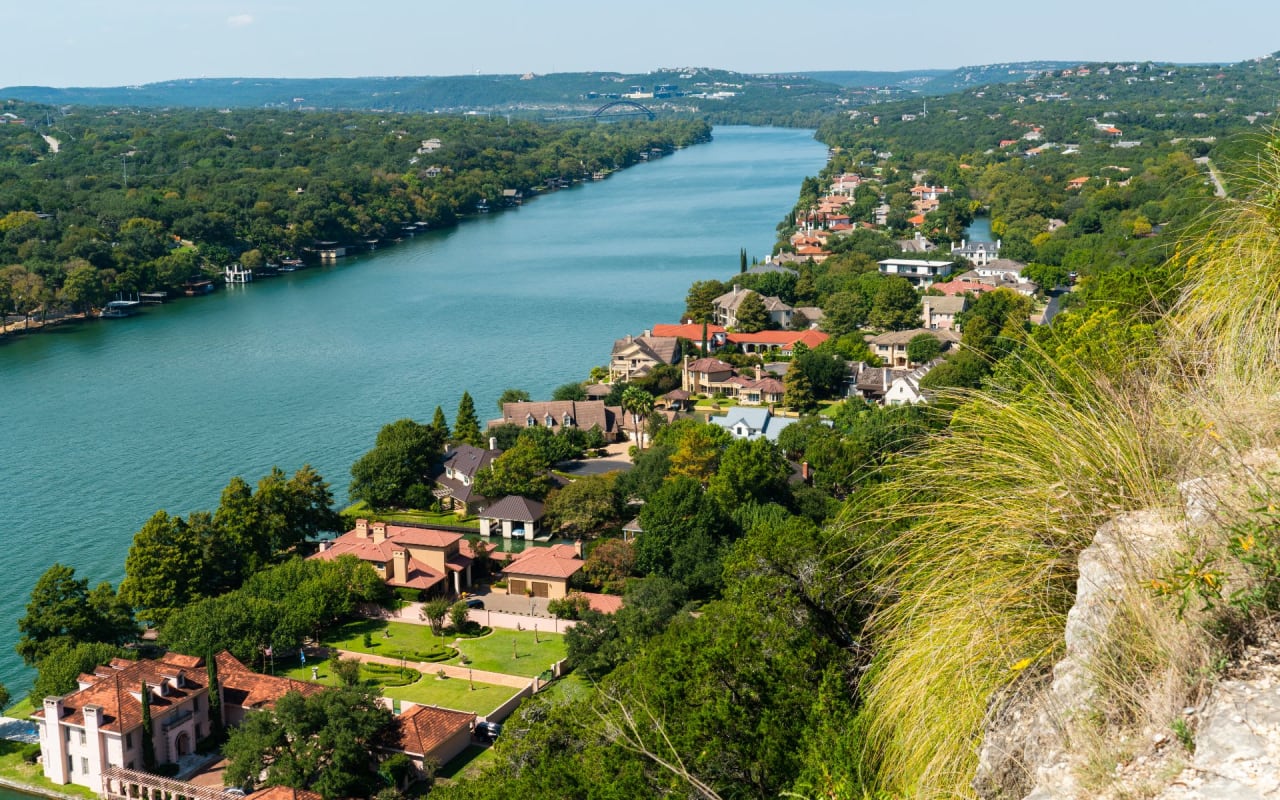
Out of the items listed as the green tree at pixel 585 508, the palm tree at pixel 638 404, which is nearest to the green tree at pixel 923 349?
the palm tree at pixel 638 404

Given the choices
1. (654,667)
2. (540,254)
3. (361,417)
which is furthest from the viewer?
(540,254)

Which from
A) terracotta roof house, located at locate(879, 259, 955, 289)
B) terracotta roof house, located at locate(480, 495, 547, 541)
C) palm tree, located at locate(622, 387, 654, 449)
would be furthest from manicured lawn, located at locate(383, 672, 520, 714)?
terracotta roof house, located at locate(879, 259, 955, 289)

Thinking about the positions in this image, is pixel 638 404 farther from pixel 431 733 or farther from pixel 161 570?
pixel 431 733

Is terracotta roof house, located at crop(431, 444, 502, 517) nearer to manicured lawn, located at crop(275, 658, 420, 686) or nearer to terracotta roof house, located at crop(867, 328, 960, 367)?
manicured lawn, located at crop(275, 658, 420, 686)

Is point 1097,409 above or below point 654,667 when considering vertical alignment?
above

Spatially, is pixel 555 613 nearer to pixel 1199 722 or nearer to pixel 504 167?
pixel 1199 722

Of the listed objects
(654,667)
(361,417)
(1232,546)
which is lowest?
(361,417)

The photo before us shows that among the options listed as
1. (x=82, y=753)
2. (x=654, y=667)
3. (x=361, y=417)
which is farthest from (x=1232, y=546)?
(x=361, y=417)
